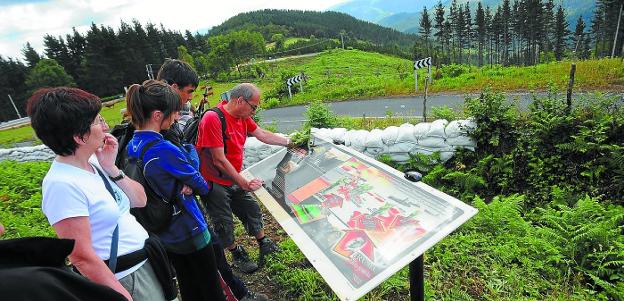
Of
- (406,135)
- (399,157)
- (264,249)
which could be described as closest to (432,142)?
(406,135)

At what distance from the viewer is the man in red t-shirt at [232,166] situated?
279cm

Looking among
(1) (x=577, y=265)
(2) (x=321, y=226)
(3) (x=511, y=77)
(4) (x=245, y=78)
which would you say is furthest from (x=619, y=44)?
(2) (x=321, y=226)

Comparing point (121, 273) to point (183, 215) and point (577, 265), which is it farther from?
point (577, 265)

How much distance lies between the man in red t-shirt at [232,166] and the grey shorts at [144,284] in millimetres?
1070

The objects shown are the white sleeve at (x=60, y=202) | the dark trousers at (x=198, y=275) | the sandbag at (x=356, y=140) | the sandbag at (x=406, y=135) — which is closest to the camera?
the white sleeve at (x=60, y=202)

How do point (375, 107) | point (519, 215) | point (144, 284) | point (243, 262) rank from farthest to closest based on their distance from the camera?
point (375, 107) → point (519, 215) → point (243, 262) → point (144, 284)

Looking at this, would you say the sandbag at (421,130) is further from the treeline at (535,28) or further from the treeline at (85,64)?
the treeline at (85,64)

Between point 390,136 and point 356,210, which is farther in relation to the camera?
point 390,136

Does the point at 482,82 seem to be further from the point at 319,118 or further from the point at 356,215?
the point at 356,215

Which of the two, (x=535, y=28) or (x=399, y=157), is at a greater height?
(x=535, y=28)

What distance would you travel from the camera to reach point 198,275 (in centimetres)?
237

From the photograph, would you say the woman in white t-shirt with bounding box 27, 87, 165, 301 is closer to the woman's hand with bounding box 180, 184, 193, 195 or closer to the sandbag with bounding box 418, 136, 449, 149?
the woman's hand with bounding box 180, 184, 193, 195

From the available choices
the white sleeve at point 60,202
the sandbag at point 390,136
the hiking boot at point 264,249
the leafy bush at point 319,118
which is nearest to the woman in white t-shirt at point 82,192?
the white sleeve at point 60,202

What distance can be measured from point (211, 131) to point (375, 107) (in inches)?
501
